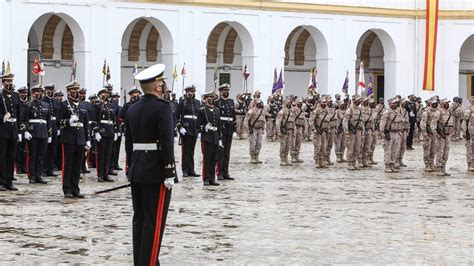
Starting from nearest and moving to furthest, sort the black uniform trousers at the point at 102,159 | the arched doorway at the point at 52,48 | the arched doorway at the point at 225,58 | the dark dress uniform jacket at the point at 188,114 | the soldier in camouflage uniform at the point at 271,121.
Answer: the black uniform trousers at the point at 102,159 → the dark dress uniform jacket at the point at 188,114 → the soldier in camouflage uniform at the point at 271,121 → the arched doorway at the point at 52,48 → the arched doorway at the point at 225,58

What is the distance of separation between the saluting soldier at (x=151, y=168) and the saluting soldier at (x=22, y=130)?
7870 mm

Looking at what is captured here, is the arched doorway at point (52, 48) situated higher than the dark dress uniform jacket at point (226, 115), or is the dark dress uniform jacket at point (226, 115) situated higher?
the arched doorway at point (52, 48)

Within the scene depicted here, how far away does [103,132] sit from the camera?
18.4m

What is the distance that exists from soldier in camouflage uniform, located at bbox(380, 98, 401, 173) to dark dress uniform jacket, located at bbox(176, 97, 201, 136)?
4011 millimetres

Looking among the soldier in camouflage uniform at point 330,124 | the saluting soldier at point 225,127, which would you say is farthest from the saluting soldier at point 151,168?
the soldier in camouflage uniform at point 330,124

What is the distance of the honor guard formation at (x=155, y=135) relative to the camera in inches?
346

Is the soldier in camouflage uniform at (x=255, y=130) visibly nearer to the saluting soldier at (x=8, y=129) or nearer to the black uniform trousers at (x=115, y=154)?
the black uniform trousers at (x=115, y=154)

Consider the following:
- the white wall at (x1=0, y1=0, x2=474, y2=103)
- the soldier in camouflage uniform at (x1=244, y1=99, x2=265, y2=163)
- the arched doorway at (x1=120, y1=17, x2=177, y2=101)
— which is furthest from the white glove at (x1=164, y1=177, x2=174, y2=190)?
the arched doorway at (x1=120, y1=17, x2=177, y2=101)

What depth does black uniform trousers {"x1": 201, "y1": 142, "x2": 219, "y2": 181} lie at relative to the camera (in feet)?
57.8

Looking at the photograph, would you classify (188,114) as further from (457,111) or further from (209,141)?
(457,111)

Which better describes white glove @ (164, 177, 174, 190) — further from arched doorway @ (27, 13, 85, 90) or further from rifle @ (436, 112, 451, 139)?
arched doorway @ (27, 13, 85, 90)

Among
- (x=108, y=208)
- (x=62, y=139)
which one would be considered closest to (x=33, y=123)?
(x=62, y=139)

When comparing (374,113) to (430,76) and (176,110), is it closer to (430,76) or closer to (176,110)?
(176,110)

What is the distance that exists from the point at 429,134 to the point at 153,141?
13.2 metres
